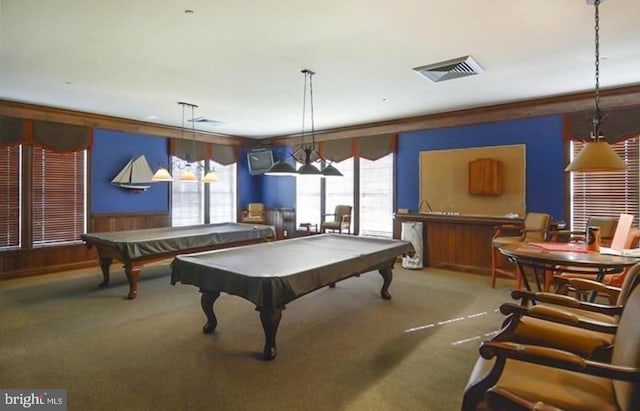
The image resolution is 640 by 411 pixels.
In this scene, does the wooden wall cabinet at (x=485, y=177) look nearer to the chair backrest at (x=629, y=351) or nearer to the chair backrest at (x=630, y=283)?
the chair backrest at (x=630, y=283)

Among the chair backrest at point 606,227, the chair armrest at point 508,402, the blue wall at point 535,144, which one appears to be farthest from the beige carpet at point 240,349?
the blue wall at point 535,144

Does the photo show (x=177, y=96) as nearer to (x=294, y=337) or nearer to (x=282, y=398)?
(x=294, y=337)

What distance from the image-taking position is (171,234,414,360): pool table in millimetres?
2730

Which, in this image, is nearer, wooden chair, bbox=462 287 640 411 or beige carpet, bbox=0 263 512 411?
wooden chair, bbox=462 287 640 411

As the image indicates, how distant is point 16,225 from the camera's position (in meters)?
5.69

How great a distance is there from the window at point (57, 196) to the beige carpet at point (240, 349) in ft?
4.47

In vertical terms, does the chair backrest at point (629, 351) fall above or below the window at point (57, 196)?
below

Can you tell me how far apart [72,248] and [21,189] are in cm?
119

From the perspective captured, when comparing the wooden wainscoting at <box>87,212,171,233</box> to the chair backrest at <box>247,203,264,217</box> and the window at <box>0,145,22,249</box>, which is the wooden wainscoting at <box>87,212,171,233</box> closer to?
the window at <box>0,145,22,249</box>

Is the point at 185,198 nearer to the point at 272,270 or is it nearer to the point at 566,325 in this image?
the point at 272,270

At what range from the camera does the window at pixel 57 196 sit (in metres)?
5.89

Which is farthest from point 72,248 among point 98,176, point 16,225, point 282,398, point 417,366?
point 417,366

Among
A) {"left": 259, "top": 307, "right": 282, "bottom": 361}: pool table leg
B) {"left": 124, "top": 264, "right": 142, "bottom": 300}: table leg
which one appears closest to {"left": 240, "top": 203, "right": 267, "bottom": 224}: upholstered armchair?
{"left": 124, "top": 264, "right": 142, "bottom": 300}: table leg

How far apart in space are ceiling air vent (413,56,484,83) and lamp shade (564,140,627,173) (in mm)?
1445
